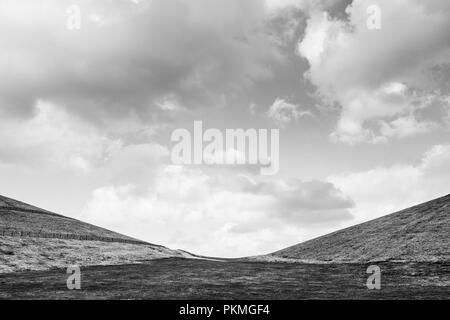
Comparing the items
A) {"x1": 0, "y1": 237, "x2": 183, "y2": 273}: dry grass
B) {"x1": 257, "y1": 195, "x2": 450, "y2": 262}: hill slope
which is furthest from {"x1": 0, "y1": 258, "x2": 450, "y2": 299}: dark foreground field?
{"x1": 257, "y1": 195, "x2": 450, "y2": 262}: hill slope

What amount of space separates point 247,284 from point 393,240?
3980 centimetres

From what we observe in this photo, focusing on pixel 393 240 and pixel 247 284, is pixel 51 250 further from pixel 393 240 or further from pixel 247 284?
pixel 393 240

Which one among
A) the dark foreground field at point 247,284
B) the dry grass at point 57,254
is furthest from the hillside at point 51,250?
the dark foreground field at point 247,284

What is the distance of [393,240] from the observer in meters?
70.7

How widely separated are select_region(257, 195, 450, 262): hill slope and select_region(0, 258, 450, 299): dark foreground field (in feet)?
25.9

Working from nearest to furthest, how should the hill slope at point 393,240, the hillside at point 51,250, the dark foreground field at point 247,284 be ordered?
the dark foreground field at point 247,284, the hillside at point 51,250, the hill slope at point 393,240

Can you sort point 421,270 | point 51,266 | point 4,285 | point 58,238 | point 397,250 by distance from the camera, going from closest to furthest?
1. point 4,285
2. point 421,270
3. point 51,266
4. point 397,250
5. point 58,238

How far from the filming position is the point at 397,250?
63312 mm

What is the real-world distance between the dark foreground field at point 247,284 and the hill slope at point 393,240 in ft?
25.9

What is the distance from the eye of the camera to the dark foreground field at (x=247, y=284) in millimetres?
32906

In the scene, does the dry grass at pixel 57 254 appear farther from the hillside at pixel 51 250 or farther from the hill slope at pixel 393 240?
the hill slope at pixel 393 240
